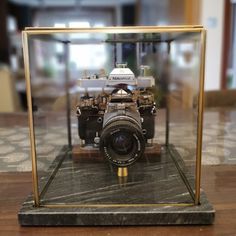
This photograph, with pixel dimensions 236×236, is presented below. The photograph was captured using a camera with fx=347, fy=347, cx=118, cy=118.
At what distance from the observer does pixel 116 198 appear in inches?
25.3

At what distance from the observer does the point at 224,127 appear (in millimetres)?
1274

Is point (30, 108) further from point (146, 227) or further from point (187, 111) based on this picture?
point (187, 111)

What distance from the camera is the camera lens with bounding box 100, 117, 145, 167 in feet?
2.04

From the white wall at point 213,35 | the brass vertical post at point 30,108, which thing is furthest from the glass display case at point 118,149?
the white wall at point 213,35

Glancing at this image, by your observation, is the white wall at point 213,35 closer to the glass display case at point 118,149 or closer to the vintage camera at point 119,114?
the glass display case at point 118,149

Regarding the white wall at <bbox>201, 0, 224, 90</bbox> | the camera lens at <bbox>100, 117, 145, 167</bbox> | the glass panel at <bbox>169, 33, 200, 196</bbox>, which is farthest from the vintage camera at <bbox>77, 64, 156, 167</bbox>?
the white wall at <bbox>201, 0, 224, 90</bbox>

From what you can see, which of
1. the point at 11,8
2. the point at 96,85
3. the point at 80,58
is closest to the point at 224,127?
the point at 80,58

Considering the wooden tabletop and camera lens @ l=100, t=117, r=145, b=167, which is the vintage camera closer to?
camera lens @ l=100, t=117, r=145, b=167

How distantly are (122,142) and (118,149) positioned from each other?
0.02 m

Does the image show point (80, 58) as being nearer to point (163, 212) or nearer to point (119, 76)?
point (119, 76)

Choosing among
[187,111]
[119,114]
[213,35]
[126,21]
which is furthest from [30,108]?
[126,21]

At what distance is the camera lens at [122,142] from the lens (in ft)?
2.04

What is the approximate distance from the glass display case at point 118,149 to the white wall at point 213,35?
6.93 feet

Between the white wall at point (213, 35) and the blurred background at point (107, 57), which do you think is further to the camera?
the white wall at point (213, 35)
